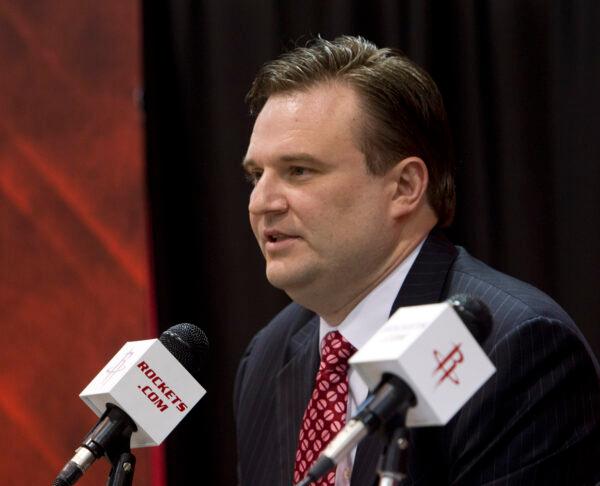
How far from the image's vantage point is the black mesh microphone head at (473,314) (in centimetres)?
116

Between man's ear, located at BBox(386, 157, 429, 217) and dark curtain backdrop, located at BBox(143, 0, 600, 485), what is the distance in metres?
0.58

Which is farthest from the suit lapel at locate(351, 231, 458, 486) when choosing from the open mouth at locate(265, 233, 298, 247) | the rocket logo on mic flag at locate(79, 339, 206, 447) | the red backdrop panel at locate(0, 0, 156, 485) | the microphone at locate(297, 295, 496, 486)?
the red backdrop panel at locate(0, 0, 156, 485)

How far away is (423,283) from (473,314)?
2.00 feet

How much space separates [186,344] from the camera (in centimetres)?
154

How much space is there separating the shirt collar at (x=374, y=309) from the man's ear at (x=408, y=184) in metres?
0.08

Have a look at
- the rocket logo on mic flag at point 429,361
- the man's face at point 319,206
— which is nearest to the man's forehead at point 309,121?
the man's face at point 319,206

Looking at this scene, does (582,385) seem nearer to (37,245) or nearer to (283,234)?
(283,234)

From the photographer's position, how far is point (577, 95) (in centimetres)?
237

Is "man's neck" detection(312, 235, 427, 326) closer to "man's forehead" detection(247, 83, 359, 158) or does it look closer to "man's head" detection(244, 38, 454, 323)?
"man's head" detection(244, 38, 454, 323)

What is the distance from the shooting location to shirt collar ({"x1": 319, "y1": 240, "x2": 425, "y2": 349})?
Answer: 184 centimetres

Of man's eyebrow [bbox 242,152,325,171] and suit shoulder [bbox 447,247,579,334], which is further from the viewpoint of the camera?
man's eyebrow [bbox 242,152,325,171]

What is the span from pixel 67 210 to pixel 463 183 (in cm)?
117

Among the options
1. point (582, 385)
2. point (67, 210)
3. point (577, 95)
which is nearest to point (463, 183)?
point (577, 95)

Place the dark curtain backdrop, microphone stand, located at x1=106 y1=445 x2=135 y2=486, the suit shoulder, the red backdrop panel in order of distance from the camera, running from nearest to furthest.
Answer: microphone stand, located at x1=106 y1=445 x2=135 y2=486
the suit shoulder
the dark curtain backdrop
the red backdrop panel
